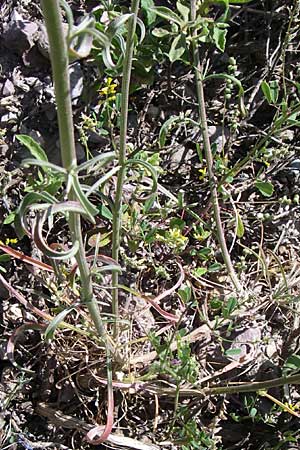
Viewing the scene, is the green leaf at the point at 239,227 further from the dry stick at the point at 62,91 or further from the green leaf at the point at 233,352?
the dry stick at the point at 62,91

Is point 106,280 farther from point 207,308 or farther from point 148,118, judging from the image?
point 148,118

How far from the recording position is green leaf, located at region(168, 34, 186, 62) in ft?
5.77

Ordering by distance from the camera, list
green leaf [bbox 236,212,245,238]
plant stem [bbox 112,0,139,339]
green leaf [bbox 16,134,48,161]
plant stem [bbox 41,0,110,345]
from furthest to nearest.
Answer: green leaf [bbox 236,212,245,238], green leaf [bbox 16,134,48,161], plant stem [bbox 112,0,139,339], plant stem [bbox 41,0,110,345]

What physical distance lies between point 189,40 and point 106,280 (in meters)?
0.73

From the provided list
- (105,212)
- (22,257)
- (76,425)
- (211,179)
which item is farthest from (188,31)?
(76,425)

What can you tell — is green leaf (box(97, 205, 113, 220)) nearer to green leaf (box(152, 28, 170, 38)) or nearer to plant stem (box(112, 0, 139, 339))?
plant stem (box(112, 0, 139, 339))

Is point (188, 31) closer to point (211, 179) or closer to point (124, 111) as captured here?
point (211, 179)

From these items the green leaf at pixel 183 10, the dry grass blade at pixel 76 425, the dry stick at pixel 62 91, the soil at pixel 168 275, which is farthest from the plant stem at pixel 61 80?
the green leaf at pixel 183 10

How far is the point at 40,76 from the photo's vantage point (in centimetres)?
200

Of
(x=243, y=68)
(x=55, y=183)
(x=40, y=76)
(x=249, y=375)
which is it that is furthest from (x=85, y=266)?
(x=243, y=68)

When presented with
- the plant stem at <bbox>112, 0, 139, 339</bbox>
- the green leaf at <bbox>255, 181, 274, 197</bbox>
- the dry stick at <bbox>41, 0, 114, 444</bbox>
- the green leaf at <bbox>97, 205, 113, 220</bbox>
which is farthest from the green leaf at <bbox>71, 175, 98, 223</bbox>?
the green leaf at <bbox>255, 181, 274, 197</bbox>

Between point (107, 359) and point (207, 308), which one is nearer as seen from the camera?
point (107, 359)

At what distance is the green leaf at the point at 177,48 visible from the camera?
5.77 feet

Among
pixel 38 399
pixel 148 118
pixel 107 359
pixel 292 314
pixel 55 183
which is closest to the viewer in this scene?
pixel 55 183
